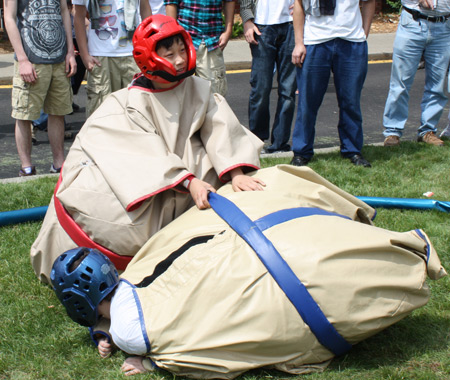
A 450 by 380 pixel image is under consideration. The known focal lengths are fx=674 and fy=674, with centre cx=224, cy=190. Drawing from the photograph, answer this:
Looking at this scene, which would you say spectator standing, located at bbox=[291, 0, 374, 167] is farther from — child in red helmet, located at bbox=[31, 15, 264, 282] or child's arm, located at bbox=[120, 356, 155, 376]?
child's arm, located at bbox=[120, 356, 155, 376]

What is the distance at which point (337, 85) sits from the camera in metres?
6.19

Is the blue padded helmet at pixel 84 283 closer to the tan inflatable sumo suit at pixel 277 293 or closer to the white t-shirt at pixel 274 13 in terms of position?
the tan inflatable sumo suit at pixel 277 293

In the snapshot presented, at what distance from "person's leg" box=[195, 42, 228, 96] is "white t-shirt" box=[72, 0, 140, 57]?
66 centimetres

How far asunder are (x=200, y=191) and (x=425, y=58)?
13.9ft

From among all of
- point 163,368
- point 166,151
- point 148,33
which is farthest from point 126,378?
point 148,33

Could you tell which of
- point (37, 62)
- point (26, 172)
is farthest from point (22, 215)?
point (37, 62)

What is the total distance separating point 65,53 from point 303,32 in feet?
6.96

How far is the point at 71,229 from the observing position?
12.1 ft

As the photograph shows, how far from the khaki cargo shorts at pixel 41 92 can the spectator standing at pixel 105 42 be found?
0.23 m

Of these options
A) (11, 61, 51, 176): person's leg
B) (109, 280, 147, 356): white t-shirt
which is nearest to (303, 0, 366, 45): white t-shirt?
(11, 61, 51, 176): person's leg

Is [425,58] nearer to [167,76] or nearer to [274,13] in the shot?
[274,13]

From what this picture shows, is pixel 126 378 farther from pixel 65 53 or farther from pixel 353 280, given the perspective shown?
pixel 65 53

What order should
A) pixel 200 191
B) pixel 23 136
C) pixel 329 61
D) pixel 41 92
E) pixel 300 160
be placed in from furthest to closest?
pixel 300 160 < pixel 329 61 < pixel 23 136 < pixel 41 92 < pixel 200 191

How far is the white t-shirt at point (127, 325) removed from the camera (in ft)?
9.43
